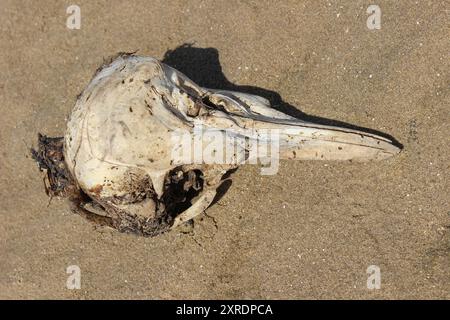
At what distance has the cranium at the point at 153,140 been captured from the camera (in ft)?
12.6

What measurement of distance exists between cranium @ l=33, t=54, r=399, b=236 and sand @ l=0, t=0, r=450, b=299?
34 centimetres

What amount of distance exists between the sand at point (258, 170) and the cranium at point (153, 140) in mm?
341

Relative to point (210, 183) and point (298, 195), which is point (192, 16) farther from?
point (298, 195)

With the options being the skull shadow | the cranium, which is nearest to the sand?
the skull shadow

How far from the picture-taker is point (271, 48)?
15.3 ft

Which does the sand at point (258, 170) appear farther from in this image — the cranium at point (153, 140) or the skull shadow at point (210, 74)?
the cranium at point (153, 140)

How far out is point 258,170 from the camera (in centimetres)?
463

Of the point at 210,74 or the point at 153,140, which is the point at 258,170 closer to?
the point at 210,74

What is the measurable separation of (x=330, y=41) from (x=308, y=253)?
182 cm

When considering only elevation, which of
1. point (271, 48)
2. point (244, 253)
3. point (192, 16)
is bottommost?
point (244, 253)

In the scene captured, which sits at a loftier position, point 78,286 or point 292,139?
point 292,139

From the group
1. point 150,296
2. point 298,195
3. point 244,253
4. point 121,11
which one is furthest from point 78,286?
point 121,11

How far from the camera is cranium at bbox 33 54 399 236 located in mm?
3838

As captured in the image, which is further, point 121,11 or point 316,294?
point 121,11
